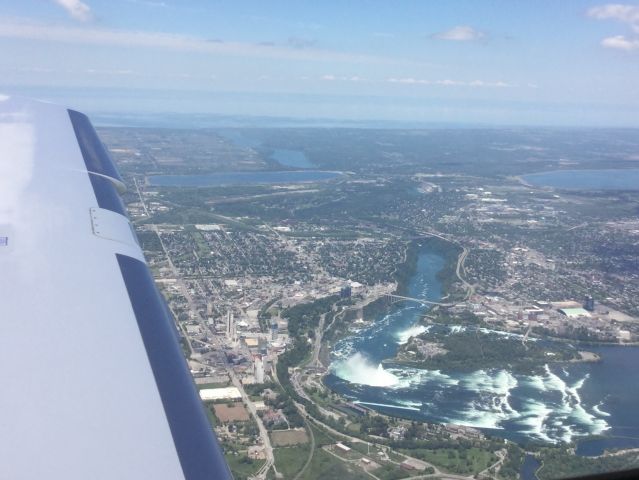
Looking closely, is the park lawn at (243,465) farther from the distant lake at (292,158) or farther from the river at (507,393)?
the distant lake at (292,158)

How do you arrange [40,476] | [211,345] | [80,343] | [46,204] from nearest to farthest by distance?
[40,476] < [80,343] < [46,204] < [211,345]

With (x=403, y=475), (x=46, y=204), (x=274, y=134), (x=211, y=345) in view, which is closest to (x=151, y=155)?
(x=274, y=134)

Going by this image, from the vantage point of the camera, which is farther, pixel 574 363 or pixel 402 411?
pixel 574 363

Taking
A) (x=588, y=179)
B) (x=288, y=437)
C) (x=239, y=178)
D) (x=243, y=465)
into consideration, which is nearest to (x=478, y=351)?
(x=288, y=437)

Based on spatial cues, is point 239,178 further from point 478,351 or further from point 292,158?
point 478,351

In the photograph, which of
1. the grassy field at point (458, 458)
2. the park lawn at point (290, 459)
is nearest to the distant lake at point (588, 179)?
the grassy field at point (458, 458)

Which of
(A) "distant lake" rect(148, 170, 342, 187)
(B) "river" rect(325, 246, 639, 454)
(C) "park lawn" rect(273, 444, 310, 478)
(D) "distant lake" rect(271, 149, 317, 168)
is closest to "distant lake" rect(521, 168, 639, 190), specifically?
(A) "distant lake" rect(148, 170, 342, 187)

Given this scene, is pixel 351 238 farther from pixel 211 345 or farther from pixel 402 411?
pixel 402 411
